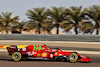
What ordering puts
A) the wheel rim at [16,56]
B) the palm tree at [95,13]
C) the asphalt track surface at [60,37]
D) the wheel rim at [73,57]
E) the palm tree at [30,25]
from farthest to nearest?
the palm tree at [30,25]
the palm tree at [95,13]
the asphalt track surface at [60,37]
the wheel rim at [16,56]
the wheel rim at [73,57]

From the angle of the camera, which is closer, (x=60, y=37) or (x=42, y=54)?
(x=42, y=54)

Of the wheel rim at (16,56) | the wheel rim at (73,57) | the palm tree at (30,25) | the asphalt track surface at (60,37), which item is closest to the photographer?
the wheel rim at (73,57)

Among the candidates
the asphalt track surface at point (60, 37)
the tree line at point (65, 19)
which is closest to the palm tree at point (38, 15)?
the tree line at point (65, 19)

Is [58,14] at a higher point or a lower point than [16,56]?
higher

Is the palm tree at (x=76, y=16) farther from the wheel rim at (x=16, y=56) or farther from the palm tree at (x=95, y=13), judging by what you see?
the wheel rim at (x=16, y=56)

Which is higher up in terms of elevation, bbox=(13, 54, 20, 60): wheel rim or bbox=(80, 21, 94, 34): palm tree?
bbox=(80, 21, 94, 34): palm tree

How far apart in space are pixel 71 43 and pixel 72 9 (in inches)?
568

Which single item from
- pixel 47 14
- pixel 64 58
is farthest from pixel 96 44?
pixel 47 14

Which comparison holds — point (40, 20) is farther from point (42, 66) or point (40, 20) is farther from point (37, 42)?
point (42, 66)

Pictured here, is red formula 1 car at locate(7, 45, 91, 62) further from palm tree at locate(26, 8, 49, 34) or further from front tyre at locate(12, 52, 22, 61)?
palm tree at locate(26, 8, 49, 34)

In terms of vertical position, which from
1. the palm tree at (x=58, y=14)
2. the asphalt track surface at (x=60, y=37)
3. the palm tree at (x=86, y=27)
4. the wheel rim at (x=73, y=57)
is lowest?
the wheel rim at (x=73, y=57)

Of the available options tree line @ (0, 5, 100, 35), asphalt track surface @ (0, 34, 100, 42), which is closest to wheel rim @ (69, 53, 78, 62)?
asphalt track surface @ (0, 34, 100, 42)

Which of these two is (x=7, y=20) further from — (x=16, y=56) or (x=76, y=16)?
(x=16, y=56)

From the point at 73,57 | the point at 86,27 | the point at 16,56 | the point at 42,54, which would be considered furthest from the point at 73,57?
the point at 86,27
